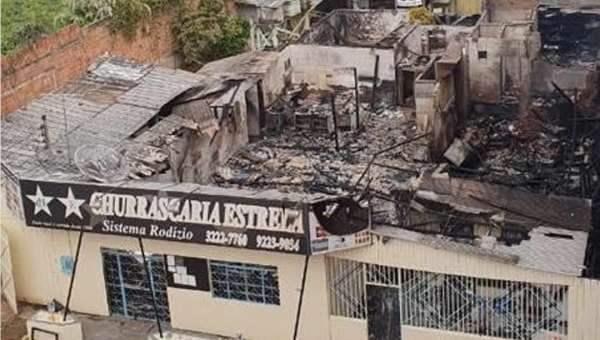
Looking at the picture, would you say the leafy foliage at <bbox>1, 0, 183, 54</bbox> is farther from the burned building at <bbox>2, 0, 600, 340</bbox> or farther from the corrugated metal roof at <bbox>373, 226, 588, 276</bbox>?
the corrugated metal roof at <bbox>373, 226, 588, 276</bbox>

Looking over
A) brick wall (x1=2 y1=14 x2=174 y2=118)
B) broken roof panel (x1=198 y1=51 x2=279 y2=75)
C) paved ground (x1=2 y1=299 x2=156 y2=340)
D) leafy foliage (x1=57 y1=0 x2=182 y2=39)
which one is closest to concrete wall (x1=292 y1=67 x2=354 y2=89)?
broken roof panel (x1=198 y1=51 x2=279 y2=75)

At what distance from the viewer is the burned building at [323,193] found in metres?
18.7

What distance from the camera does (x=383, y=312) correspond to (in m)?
19.4

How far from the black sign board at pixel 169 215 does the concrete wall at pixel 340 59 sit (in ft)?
33.6

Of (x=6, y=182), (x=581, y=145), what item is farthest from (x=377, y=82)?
(x=6, y=182)

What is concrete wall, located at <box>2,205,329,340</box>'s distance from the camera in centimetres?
1958

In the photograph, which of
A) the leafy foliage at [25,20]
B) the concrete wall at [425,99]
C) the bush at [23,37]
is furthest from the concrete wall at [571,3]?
the bush at [23,37]

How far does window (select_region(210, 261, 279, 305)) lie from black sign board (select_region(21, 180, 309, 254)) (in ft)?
2.63

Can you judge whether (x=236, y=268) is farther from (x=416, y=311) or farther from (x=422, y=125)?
(x=422, y=125)

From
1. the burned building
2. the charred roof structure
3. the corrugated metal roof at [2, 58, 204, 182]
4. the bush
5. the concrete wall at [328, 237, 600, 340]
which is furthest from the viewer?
the bush

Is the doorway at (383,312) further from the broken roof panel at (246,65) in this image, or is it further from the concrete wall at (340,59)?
the concrete wall at (340,59)

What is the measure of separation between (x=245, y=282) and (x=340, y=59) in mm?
10592

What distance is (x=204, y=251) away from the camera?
20.1 meters

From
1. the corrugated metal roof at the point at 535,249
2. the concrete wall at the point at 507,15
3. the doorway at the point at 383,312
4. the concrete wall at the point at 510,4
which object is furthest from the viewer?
the concrete wall at the point at 510,4
